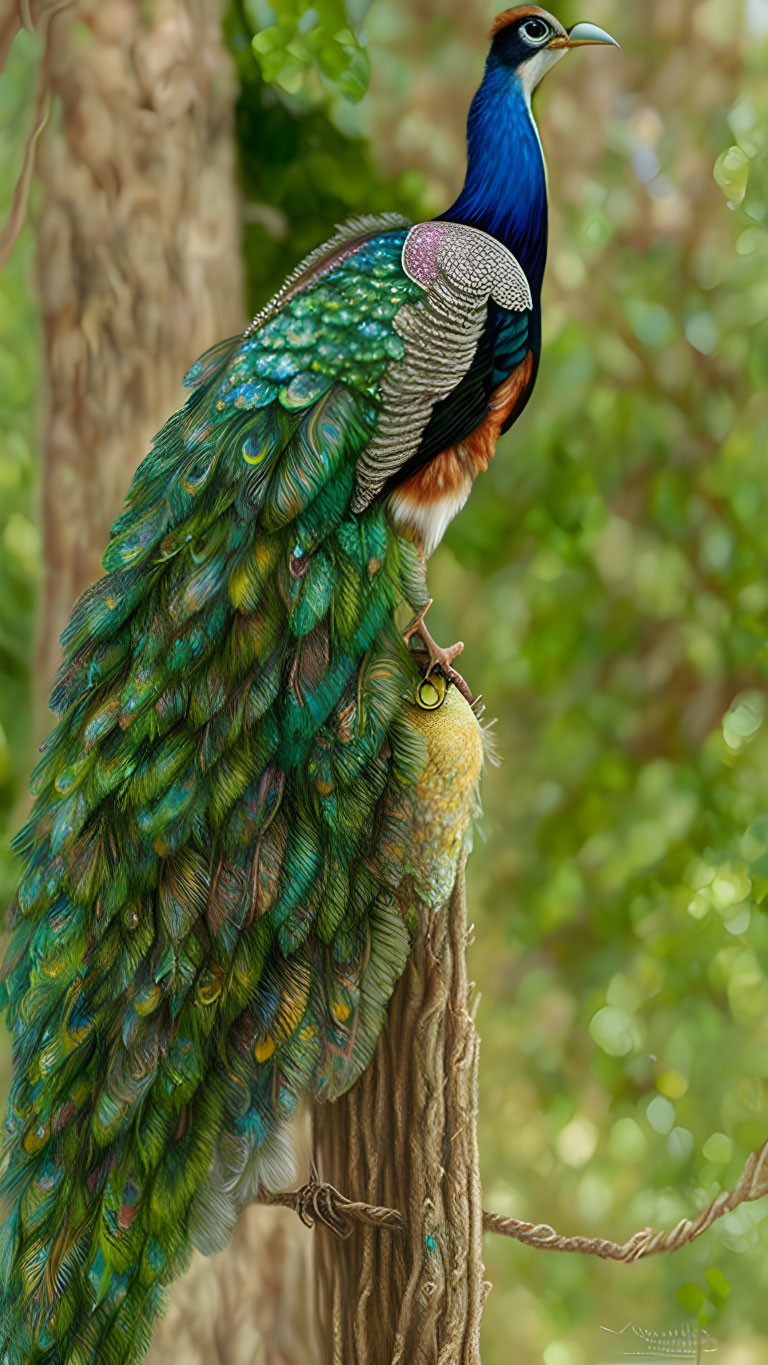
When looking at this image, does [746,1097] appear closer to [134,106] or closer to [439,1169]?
[439,1169]

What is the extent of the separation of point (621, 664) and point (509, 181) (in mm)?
821

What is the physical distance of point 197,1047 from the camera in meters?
1.26

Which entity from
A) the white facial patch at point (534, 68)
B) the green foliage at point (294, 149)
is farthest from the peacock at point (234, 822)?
the green foliage at point (294, 149)

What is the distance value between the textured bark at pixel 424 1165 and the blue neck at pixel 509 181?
0.77 m

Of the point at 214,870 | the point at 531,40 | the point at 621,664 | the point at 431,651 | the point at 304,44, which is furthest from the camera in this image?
the point at 621,664

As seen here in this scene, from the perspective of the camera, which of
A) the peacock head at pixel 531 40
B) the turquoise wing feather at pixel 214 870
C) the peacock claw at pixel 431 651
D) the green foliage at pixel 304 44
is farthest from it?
the green foliage at pixel 304 44

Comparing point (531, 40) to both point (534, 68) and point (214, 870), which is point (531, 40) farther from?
point (214, 870)

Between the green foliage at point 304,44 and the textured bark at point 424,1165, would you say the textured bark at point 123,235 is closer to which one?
the green foliage at point 304,44

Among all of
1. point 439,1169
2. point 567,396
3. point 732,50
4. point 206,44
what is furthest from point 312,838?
point 732,50

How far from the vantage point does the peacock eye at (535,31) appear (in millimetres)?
1503

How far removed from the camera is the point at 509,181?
1471 mm

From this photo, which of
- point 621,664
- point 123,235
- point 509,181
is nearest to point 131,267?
point 123,235

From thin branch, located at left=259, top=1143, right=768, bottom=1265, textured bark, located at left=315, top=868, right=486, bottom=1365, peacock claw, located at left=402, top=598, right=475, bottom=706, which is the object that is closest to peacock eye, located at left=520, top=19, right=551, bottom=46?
peacock claw, located at left=402, top=598, right=475, bottom=706

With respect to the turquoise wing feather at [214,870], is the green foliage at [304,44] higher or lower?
higher
